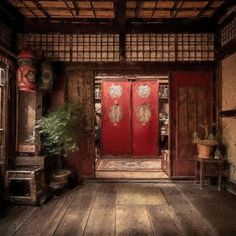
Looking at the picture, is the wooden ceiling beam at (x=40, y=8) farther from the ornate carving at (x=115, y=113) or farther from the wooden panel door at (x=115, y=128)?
the ornate carving at (x=115, y=113)

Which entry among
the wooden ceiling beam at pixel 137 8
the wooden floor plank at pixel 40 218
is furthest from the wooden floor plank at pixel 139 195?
the wooden ceiling beam at pixel 137 8

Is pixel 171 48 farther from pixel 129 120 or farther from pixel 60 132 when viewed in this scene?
pixel 129 120

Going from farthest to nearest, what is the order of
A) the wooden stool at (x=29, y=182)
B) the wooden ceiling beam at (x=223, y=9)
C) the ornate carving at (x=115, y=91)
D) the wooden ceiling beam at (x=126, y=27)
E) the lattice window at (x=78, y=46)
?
the ornate carving at (x=115, y=91) < the lattice window at (x=78, y=46) < the wooden ceiling beam at (x=126, y=27) < the wooden ceiling beam at (x=223, y=9) < the wooden stool at (x=29, y=182)

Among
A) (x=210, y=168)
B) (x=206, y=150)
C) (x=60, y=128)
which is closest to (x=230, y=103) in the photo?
(x=206, y=150)

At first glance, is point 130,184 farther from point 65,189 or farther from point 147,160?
point 147,160

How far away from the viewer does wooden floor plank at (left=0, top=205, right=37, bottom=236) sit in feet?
11.2

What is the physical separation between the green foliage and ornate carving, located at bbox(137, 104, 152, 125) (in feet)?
13.2

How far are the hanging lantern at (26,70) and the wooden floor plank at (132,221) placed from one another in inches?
109

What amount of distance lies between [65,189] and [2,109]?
195 cm

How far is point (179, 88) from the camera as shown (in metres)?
5.98

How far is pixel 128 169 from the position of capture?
7.24 m

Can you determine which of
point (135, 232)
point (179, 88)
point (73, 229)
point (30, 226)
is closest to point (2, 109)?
point (30, 226)

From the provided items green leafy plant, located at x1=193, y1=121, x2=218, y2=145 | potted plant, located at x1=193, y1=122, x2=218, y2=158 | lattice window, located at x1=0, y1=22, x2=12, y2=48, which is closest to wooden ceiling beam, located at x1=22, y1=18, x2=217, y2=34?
lattice window, located at x1=0, y1=22, x2=12, y2=48

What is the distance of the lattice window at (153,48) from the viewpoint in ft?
19.7
